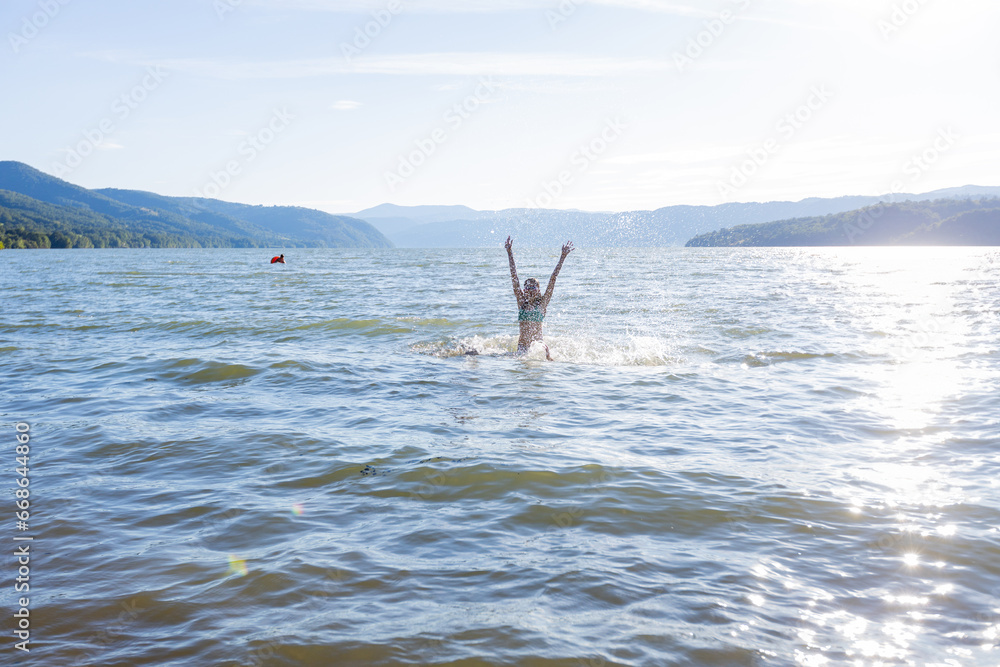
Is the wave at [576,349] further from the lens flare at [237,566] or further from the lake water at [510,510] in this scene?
the lens flare at [237,566]

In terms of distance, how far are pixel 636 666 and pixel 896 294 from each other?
124 feet

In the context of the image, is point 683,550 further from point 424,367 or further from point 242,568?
point 424,367

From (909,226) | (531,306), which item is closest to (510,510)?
(531,306)

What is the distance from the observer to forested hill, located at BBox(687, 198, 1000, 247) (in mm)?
162375

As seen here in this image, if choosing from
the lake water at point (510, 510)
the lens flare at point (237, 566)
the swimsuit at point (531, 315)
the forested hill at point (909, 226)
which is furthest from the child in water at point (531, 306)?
the forested hill at point (909, 226)

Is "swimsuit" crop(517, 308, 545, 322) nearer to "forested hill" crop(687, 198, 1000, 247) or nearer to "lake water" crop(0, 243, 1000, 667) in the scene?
"lake water" crop(0, 243, 1000, 667)

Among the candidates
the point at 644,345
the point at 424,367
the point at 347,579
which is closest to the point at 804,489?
the point at 347,579

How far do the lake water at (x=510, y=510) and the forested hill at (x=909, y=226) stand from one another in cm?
18849

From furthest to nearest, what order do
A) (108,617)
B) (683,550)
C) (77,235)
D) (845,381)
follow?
(77,235)
(845,381)
(683,550)
(108,617)

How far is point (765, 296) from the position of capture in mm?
33031

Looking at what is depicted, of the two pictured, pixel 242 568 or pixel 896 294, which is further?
pixel 896 294

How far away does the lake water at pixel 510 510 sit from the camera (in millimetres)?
4160

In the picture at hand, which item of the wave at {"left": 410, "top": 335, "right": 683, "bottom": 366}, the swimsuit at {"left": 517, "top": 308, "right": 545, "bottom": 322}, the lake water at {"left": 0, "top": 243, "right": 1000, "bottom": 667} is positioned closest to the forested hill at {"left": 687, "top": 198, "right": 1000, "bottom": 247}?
the wave at {"left": 410, "top": 335, "right": 683, "bottom": 366}

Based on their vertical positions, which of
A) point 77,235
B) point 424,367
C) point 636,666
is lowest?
point 636,666
